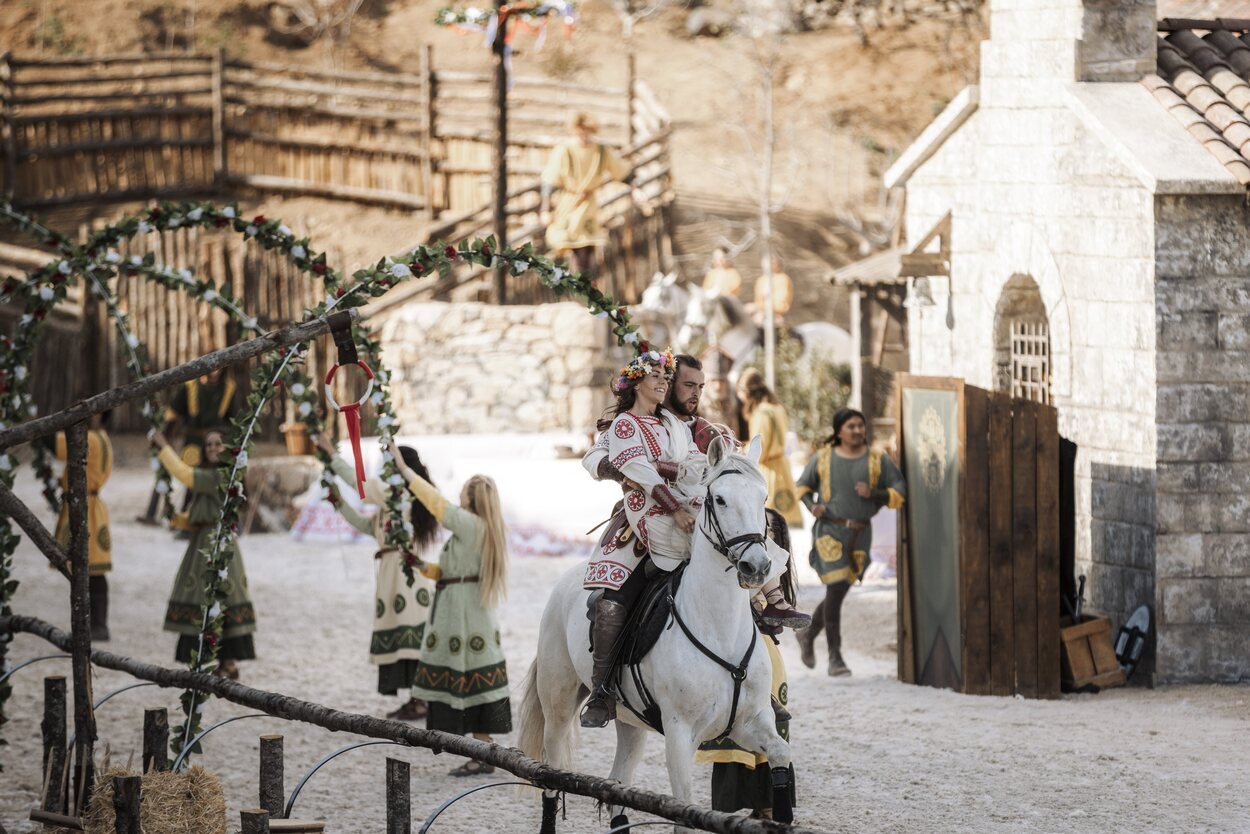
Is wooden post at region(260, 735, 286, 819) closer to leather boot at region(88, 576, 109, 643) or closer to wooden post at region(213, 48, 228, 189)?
leather boot at region(88, 576, 109, 643)

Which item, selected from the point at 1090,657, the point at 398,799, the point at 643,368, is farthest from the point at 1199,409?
Answer: the point at 398,799

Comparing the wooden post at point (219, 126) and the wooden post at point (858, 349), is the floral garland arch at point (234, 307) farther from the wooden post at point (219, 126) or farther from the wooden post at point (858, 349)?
the wooden post at point (219, 126)

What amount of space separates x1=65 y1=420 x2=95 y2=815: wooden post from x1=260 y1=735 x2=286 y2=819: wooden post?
102 centimetres

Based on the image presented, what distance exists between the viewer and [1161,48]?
10.8 meters

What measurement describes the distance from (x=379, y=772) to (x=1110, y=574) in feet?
15.6

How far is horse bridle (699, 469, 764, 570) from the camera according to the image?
18.7 ft

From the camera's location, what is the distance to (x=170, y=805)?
20.0 feet

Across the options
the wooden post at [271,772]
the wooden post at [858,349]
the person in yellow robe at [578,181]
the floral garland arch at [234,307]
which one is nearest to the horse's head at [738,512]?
the floral garland arch at [234,307]

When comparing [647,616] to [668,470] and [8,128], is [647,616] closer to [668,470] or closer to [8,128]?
[668,470]

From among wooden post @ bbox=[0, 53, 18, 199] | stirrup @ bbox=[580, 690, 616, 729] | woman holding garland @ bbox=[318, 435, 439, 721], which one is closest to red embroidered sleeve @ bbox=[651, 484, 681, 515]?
stirrup @ bbox=[580, 690, 616, 729]

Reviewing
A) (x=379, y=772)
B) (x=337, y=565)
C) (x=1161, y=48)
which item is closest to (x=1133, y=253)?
(x=1161, y=48)

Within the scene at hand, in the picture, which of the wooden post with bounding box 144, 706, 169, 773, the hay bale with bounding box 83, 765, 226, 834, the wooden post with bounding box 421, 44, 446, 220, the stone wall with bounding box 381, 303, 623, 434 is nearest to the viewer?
the hay bale with bounding box 83, 765, 226, 834

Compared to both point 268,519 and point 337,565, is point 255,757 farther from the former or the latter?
point 268,519

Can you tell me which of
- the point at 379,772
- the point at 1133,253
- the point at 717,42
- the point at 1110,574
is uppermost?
the point at 717,42
